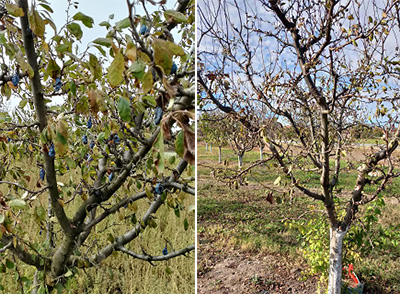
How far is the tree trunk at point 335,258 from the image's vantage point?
2121mm

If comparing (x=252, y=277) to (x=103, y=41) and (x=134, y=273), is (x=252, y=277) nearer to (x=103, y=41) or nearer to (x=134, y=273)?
(x=134, y=273)

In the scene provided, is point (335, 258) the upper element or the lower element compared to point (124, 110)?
lower

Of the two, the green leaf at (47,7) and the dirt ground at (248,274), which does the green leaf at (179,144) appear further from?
the dirt ground at (248,274)

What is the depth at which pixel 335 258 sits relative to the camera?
220 centimetres

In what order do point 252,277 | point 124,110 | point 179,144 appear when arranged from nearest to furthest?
1. point 179,144
2. point 124,110
3. point 252,277

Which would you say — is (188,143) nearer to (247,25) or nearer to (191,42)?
(191,42)

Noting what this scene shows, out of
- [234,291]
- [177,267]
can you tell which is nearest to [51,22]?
[177,267]

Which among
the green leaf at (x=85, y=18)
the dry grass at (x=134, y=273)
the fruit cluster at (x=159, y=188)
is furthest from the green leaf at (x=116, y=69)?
the dry grass at (x=134, y=273)

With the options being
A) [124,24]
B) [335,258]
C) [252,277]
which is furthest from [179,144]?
[252,277]

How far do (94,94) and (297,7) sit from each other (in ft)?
4.98

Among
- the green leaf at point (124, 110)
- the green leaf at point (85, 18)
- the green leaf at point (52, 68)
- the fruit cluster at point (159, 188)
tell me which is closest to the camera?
the green leaf at point (124, 110)

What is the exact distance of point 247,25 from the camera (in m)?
1.84

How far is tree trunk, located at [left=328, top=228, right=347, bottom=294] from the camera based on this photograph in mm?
2121

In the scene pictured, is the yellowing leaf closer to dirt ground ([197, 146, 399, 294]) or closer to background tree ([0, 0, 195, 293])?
background tree ([0, 0, 195, 293])
